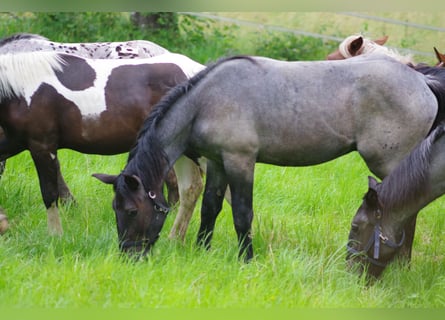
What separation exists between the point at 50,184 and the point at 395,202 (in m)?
3.10

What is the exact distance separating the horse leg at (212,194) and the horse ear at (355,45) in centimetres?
239

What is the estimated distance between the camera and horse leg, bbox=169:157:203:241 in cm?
706

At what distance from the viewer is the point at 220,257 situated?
247 inches

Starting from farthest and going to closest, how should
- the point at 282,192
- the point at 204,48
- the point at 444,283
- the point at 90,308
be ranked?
the point at 204,48 < the point at 282,192 < the point at 444,283 < the point at 90,308

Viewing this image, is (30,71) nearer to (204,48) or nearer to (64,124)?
(64,124)

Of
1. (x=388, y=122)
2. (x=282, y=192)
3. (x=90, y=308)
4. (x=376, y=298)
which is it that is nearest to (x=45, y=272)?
(x=90, y=308)

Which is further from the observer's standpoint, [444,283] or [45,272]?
[444,283]

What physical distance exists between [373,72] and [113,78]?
2.35 metres

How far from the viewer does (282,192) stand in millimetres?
8453

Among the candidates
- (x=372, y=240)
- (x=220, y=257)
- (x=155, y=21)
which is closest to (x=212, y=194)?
(x=220, y=257)

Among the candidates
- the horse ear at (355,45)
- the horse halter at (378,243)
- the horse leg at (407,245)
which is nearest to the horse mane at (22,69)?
the horse ear at (355,45)

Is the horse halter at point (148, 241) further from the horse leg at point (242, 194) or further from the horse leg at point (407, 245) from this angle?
the horse leg at point (407, 245)

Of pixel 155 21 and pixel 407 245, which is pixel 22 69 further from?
pixel 155 21

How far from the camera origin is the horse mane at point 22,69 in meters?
6.79
